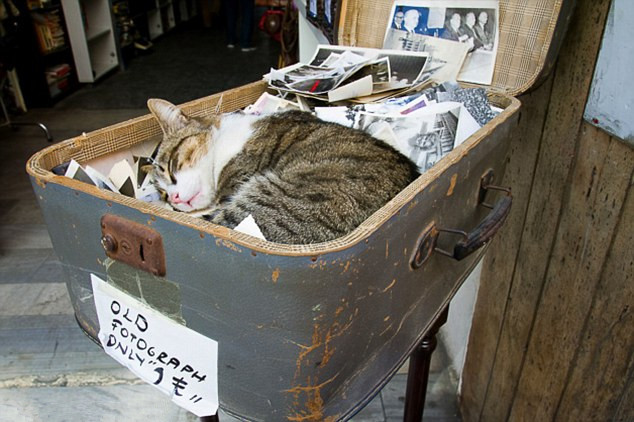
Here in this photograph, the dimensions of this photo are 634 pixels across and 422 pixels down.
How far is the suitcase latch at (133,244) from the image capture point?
49 centimetres

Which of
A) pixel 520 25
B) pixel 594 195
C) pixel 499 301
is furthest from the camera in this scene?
pixel 499 301

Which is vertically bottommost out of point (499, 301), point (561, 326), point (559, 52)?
point (499, 301)

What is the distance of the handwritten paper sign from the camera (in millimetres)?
533

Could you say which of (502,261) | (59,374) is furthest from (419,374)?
(59,374)

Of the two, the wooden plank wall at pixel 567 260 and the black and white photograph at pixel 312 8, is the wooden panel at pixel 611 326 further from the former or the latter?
the black and white photograph at pixel 312 8

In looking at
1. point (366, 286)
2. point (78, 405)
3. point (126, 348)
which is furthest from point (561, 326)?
point (78, 405)

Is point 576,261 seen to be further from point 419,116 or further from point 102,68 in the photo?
point 102,68

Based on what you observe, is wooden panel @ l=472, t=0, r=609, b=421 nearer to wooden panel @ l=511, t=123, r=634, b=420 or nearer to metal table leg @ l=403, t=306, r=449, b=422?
wooden panel @ l=511, t=123, r=634, b=420

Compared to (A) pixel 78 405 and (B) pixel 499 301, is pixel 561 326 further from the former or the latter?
(A) pixel 78 405

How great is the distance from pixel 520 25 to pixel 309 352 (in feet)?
2.58

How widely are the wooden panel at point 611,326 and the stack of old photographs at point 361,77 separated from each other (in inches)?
→ 16.6

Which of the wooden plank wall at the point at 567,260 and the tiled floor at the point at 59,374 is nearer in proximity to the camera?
the wooden plank wall at the point at 567,260

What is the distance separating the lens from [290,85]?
3.36 ft

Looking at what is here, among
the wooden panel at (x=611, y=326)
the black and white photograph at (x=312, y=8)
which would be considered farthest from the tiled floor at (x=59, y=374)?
the black and white photograph at (x=312, y=8)
